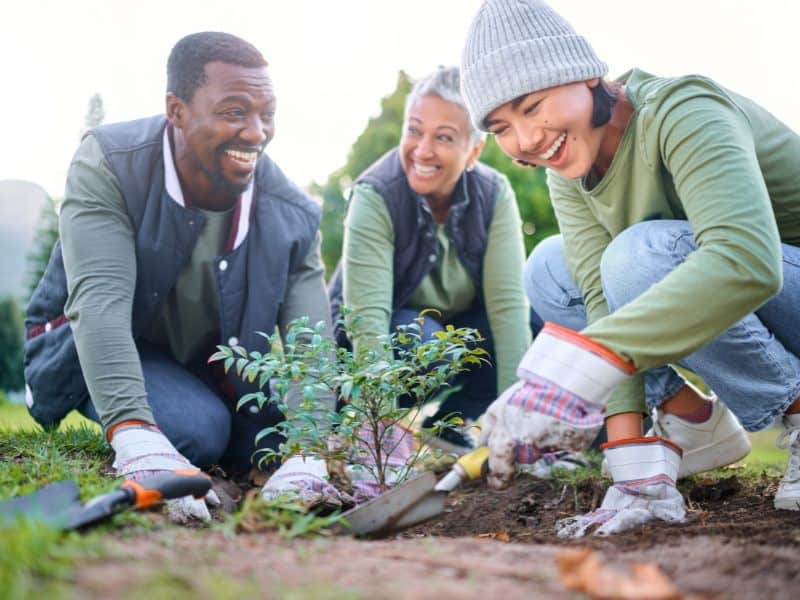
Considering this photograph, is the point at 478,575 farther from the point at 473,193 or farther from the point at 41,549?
the point at 473,193

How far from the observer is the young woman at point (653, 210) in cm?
201

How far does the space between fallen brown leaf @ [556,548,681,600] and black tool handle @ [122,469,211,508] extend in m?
0.92

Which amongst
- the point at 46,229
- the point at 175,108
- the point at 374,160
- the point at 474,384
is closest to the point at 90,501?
the point at 175,108

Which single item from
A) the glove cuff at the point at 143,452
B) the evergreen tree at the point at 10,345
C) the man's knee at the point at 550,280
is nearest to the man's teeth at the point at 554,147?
the man's knee at the point at 550,280

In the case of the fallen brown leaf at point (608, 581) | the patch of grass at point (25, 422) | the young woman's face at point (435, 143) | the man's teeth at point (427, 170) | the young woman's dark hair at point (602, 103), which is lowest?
the patch of grass at point (25, 422)

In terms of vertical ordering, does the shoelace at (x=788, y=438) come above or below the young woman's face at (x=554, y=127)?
below

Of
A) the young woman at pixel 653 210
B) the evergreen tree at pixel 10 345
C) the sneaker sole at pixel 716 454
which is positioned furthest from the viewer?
the evergreen tree at pixel 10 345

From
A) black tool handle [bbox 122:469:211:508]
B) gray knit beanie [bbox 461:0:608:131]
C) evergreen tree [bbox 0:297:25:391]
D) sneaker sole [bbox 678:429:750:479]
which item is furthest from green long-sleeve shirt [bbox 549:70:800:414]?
evergreen tree [bbox 0:297:25:391]

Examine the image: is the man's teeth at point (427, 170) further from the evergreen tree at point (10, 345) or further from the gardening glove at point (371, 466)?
the evergreen tree at point (10, 345)

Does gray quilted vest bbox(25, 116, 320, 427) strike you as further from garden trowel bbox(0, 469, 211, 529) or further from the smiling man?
garden trowel bbox(0, 469, 211, 529)

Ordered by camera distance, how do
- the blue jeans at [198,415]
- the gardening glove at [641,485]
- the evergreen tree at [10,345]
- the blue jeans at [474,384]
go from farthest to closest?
1. the evergreen tree at [10,345]
2. the blue jeans at [474,384]
3. the blue jeans at [198,415]
4. the gardening glove at [641,485]

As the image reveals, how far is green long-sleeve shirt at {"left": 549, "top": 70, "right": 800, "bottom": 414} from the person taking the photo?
187 centimetres

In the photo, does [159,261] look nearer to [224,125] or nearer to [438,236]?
[224,125]

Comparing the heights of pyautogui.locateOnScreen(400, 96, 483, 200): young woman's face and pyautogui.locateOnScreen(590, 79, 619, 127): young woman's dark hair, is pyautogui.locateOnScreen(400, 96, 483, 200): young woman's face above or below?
below
